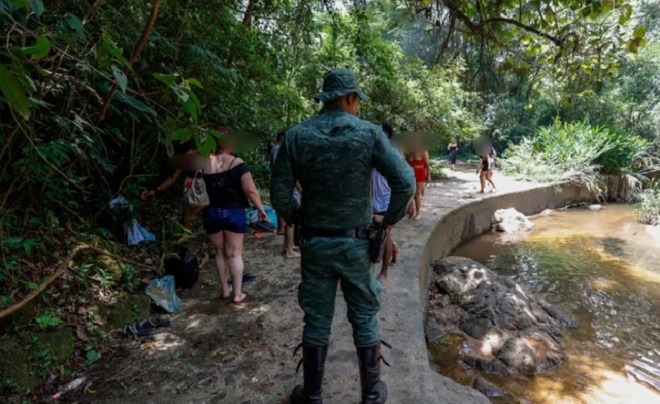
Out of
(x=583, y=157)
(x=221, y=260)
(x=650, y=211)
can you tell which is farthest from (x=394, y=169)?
(x=583, y=157)

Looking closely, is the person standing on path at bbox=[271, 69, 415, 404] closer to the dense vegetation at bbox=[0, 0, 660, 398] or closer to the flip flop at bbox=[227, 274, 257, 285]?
the dense vegetation at bbox=[0, 0, 660, 398]

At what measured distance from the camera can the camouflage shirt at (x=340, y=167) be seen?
7.08ft

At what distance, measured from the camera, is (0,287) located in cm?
282

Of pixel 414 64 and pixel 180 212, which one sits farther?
pixel 414 64

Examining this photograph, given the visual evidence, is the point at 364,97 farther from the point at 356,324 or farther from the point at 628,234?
the point at 628,234

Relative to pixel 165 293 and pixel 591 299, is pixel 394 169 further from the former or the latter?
pixel 591 299

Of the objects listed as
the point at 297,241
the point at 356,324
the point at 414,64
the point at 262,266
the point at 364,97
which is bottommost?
the point at 262,266

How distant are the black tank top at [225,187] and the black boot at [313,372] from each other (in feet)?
5.71

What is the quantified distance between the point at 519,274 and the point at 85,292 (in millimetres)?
7004

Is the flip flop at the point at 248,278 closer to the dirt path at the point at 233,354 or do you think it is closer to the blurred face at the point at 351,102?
the dirt path at the point at 233,354

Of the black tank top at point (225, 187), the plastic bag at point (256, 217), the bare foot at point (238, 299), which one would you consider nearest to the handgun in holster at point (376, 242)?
the black tank top at point (225, 187)

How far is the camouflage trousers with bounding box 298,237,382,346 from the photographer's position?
2199 millimetres

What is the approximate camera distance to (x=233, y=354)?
9.81ft

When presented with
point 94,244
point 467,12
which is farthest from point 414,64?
point 94,244
